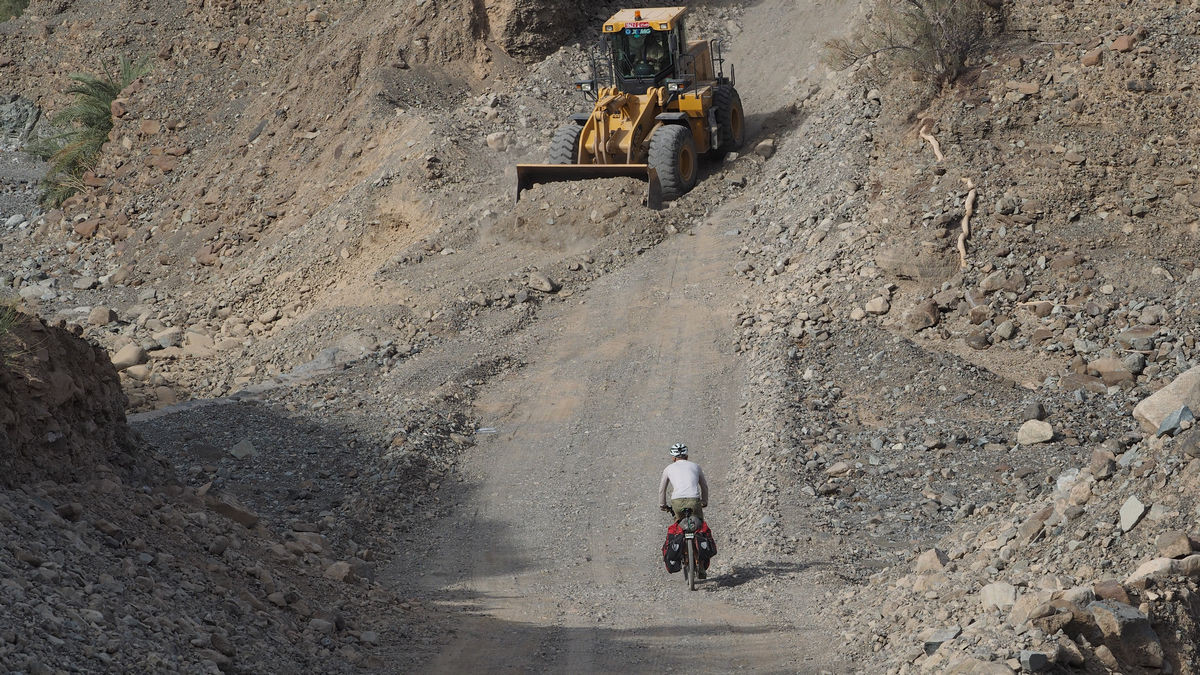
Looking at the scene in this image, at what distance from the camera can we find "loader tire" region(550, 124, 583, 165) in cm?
1911

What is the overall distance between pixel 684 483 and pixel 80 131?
71.9 feet

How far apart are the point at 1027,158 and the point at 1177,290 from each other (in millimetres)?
3063

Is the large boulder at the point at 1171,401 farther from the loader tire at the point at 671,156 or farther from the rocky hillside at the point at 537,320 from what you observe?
the loader tire at the point at 671,156

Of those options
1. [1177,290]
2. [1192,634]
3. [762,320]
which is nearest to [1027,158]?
[1177,290]

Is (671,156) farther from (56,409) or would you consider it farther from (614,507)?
(56,409)

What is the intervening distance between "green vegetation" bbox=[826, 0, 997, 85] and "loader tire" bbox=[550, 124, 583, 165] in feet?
16.9

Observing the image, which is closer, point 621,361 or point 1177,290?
point 1177,290

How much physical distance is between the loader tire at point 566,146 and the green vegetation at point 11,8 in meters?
21.0

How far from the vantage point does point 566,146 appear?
62.9ft

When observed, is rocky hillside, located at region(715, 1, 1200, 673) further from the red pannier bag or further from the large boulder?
the red pannier bag

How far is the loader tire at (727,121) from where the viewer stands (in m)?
20.2

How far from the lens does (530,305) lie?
655 inches

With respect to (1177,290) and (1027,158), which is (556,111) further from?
(1177,290)

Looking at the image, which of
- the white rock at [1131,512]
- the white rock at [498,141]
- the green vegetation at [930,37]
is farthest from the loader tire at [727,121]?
the white rock at [1131,512]
